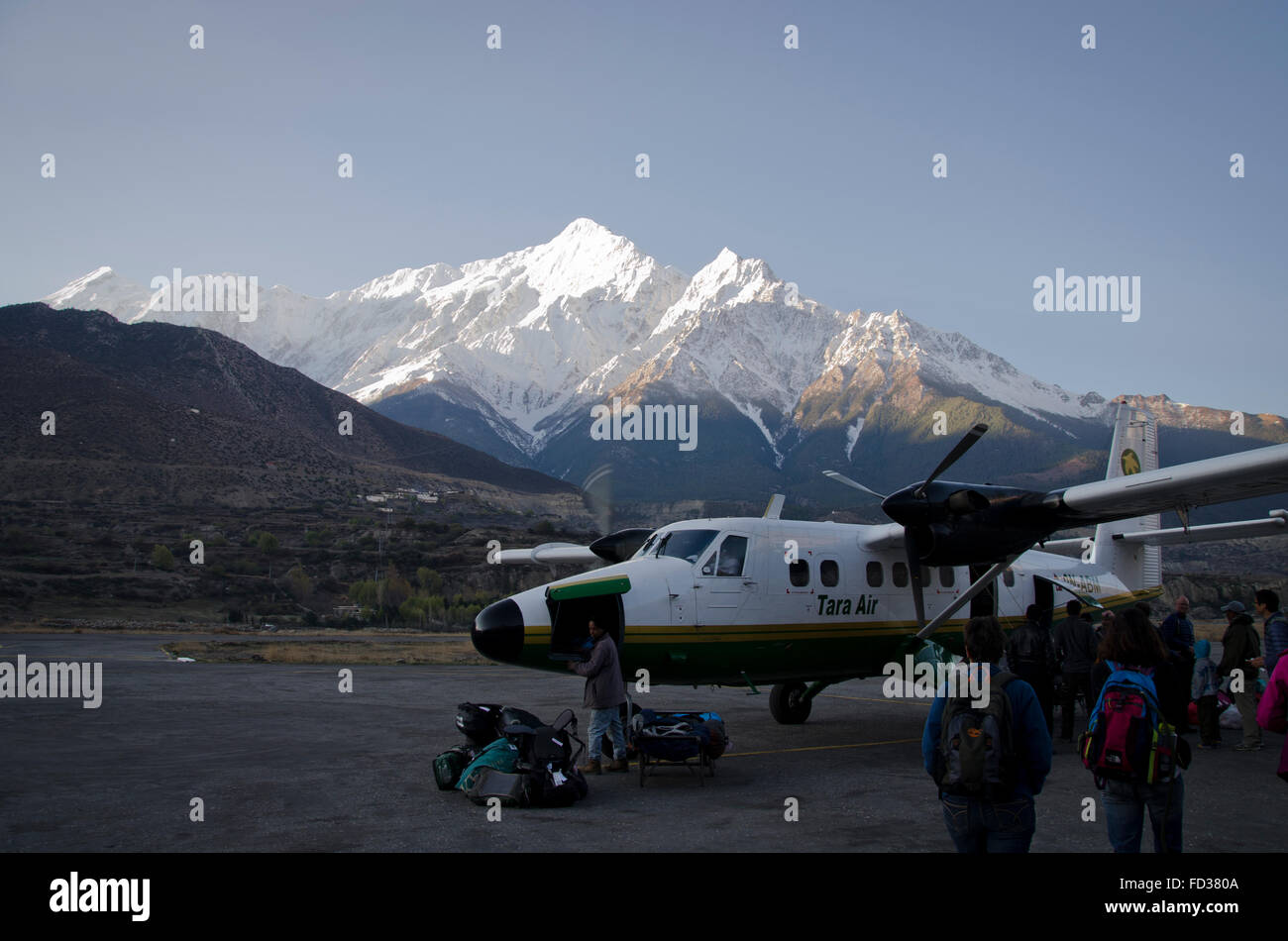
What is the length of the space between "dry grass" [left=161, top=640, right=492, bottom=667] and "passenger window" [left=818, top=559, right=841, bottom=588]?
1771 centimetres

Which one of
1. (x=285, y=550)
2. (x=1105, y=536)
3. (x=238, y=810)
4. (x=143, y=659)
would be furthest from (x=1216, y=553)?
(x=238, y=810)

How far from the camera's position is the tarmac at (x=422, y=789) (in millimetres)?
8695

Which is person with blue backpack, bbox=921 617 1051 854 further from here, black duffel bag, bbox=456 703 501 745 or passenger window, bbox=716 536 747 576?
passenger window, bbox=716 536 747 576

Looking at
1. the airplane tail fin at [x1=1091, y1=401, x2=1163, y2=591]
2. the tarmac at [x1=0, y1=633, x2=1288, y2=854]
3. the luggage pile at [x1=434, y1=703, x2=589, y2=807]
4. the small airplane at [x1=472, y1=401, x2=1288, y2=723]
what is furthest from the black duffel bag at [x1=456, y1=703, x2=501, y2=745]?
the airplane tail fin at [x1=1091, y1=401, x2=1163, y2=591]

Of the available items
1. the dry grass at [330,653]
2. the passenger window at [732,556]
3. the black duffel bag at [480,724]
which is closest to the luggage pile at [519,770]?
the black duffel bag at [480,724]

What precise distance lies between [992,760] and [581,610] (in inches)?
335

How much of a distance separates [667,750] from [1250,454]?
8.23m

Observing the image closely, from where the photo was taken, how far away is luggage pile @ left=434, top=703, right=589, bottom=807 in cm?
1011

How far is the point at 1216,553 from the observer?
12838 cm

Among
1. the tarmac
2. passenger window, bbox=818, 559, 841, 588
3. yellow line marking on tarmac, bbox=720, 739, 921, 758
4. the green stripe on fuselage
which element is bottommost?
yellow line marking on tarmac, bbox=720, 739, 921, 758

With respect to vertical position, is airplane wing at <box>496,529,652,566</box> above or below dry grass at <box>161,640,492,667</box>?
above

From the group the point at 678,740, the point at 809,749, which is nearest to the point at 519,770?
the point at 678,740

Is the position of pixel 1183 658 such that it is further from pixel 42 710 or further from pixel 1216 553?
pixel 1216 553

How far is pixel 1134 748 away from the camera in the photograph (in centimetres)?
592
